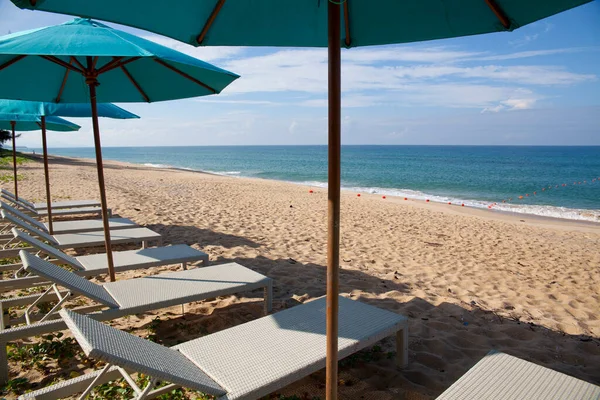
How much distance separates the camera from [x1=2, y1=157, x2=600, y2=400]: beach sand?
112 inches

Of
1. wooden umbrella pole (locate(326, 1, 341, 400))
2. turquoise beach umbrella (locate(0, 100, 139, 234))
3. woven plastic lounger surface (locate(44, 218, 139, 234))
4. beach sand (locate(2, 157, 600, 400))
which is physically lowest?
beach sand (locate(2, 157, 600, 400))

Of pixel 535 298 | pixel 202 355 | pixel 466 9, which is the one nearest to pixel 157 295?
pixel 202 355

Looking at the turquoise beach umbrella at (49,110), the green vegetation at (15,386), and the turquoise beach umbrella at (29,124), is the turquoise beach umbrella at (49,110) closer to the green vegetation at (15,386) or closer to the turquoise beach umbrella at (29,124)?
the turquoise beach umbrella at (29,124)

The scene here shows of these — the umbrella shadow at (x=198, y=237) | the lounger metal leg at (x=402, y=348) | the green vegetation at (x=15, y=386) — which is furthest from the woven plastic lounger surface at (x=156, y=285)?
the umbrella shadow at (x=198, y=237)

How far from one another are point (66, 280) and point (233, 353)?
1.37 m

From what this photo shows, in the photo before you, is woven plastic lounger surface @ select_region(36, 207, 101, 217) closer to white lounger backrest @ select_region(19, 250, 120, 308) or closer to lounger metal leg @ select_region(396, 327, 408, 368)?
white lounger backrest @ select_region(19, 250, 120, 308)

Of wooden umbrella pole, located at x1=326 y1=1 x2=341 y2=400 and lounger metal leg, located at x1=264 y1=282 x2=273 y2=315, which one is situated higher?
wooden umbrella pole, located at x1=326 y1=1 x2=341 y2=400

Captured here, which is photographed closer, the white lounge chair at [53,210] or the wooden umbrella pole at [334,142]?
the wooden umbrella pole at [334,142]

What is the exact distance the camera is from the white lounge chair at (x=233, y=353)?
179cm

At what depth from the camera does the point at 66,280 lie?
2721 mm

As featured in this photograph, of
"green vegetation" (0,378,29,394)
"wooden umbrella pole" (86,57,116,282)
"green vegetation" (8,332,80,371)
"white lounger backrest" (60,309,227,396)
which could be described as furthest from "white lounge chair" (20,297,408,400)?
"wooden umbrella pole" (86,57,116,282)

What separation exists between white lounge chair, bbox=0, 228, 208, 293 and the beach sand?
1.56ft

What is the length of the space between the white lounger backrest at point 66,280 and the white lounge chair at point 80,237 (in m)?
2.06

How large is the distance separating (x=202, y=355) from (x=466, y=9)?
7.66 feet
